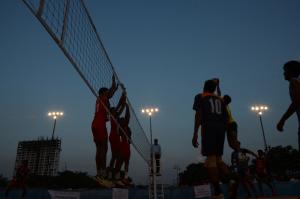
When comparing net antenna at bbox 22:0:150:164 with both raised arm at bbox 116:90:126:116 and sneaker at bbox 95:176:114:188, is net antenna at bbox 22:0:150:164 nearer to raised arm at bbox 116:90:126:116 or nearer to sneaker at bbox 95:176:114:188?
raised arm at bbox 116:90:126:116

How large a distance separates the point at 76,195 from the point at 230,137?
30.5ft

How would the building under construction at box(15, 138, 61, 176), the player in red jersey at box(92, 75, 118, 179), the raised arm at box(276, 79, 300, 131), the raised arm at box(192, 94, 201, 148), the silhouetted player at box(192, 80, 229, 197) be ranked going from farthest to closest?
1. the building under construction at box(15, 138, 61, 176)
2. the player in red jersey at box(92, 75, 118, 179)
3. the raised arm at box(192, 94, 201, 148)
4. the silhouetted player at box(192, 80, 229, 197)
5. the raised arm at box(276, 79, 300, 131)

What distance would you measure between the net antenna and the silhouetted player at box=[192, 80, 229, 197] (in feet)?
7.02

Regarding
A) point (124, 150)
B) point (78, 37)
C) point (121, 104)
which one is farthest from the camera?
point (121, 104)

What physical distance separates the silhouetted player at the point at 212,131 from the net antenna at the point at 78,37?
7.02 feet

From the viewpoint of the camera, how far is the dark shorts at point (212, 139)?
429cm

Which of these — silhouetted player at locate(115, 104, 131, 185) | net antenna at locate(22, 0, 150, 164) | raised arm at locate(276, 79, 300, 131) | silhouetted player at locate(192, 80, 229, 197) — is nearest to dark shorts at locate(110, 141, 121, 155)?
silhouetted player at locate(115, 104, 131, 185)

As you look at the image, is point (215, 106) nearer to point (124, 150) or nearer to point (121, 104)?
point (124, 150)

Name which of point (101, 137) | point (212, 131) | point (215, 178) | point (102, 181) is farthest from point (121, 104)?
point (215, 178)

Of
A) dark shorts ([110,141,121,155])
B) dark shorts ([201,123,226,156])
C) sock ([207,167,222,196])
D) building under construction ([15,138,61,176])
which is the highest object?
building under construction ([15,138,61,176])

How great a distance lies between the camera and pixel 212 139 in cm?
433

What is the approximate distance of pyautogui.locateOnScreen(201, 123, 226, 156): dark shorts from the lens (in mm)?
4289

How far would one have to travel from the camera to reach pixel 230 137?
16.9ft

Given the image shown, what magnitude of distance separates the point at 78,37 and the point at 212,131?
339 cm
